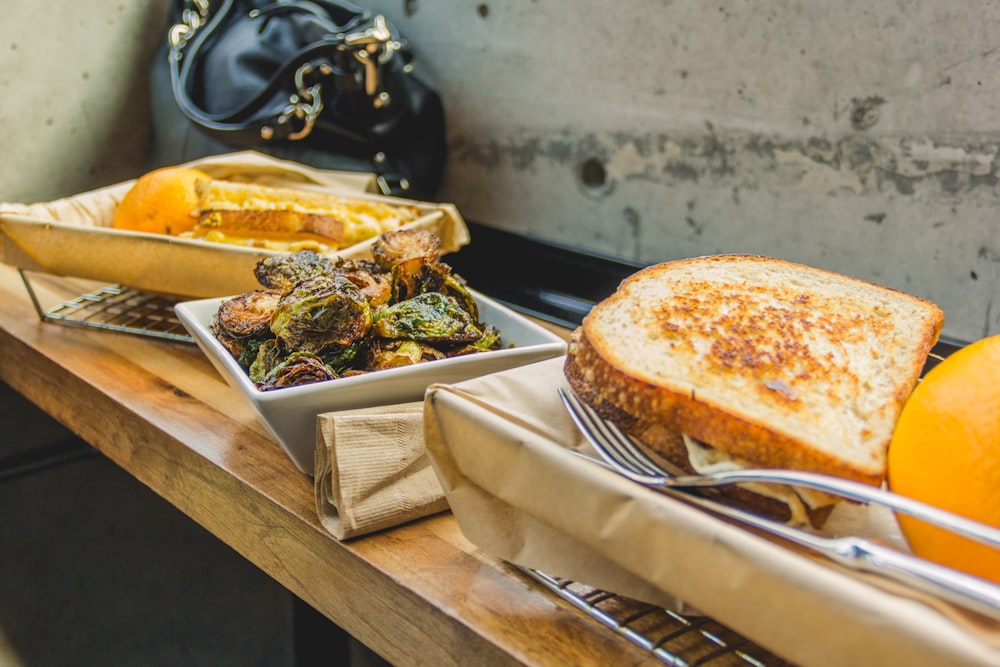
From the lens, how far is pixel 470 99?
2.13m

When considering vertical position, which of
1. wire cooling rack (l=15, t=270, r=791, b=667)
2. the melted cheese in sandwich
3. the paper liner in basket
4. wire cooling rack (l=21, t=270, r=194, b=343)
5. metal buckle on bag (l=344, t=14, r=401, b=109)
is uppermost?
metal buckle on bag (l=344, t=14, r=401, b=109)

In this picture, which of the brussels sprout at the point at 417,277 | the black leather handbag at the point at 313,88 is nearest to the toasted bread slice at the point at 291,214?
the brussels sprout at the point at 417,277

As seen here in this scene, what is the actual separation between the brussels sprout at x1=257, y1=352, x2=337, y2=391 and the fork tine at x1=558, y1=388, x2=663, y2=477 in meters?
0.28

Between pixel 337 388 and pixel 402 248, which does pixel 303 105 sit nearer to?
pixel 402 248

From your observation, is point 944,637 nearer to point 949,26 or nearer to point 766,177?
point 949,26

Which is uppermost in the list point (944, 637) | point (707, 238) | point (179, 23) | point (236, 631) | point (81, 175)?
point (179, 23)

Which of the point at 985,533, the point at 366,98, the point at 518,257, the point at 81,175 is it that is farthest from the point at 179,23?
the point at 985,533

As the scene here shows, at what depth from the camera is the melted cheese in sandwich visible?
1.93 feet

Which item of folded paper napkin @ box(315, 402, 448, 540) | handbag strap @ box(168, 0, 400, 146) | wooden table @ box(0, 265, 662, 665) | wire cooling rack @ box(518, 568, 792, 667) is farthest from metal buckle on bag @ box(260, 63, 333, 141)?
wire cooling rack @ box(518, 568, 792, 667)

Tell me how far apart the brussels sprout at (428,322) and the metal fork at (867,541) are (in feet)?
1.16

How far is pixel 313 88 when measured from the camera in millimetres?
1879

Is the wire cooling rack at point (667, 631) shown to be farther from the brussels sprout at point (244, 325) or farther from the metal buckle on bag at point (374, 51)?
the metal buckle on bag at point (374, 51)

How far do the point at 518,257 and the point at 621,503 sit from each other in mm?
1469

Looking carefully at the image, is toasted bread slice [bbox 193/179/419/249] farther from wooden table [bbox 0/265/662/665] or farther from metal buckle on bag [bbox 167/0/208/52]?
metal buckle on bag [bbox 167/0/208/52]
